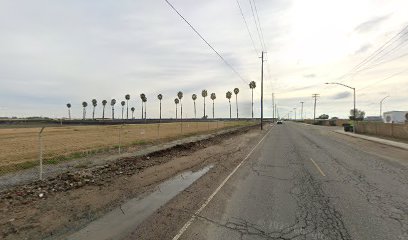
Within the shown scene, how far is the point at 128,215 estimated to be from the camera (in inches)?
295

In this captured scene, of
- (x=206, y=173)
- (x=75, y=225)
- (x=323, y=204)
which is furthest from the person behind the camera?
(x=206, y=173)

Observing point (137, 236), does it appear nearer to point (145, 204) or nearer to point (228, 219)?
point (228, 219)

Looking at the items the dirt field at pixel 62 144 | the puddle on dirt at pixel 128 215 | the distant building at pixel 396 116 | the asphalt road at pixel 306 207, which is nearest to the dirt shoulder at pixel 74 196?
the puddle on dirt at pixel 128 215

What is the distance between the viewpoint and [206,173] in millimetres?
13422

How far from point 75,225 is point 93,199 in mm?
2279

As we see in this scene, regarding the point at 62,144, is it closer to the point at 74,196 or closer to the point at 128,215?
the point at 74,196

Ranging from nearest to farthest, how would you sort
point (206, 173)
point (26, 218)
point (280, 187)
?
1. point (26, 218)
2. point (280, 187)
3. point (206, 173)

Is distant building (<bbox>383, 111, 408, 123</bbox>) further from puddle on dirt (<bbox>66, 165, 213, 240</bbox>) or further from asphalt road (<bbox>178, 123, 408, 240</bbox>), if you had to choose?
puddle on dirt (<bbox>66, 165, 213, 240</bbox>)

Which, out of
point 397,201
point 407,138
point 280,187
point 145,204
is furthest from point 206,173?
point 407,138

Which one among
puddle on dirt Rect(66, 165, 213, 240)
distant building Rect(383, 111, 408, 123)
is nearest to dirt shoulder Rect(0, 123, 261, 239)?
puddle on dirt Rect(66, 165, 213, 240)

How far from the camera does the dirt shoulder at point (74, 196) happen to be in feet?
22.4

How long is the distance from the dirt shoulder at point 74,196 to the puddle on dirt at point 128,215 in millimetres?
290

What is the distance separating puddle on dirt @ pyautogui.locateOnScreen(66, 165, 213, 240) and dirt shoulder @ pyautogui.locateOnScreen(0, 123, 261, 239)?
0.95 ft

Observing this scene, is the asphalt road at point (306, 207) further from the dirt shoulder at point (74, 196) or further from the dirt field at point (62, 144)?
the dirt field at point (62, 144)
